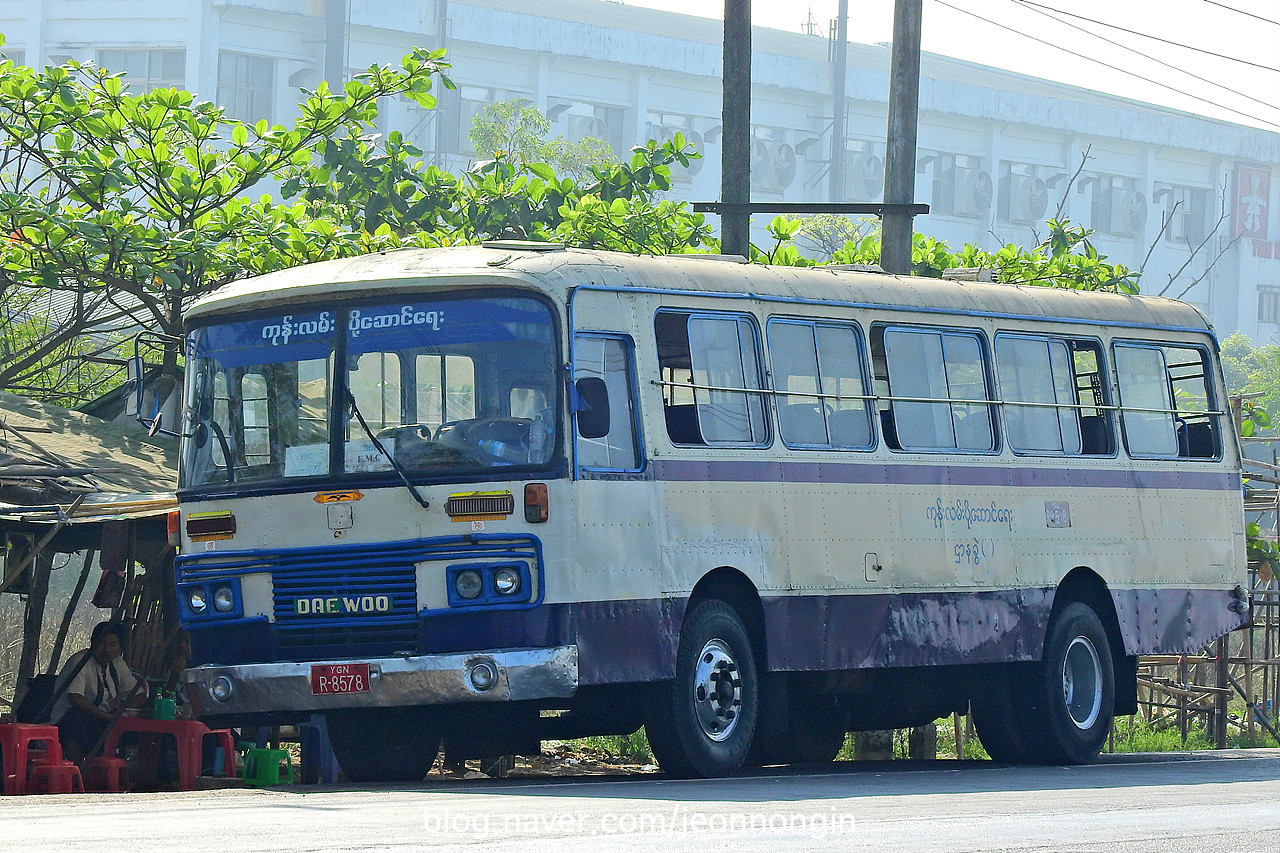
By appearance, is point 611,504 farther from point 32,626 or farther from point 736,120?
point 736,120

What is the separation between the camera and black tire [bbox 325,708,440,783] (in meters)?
12.8

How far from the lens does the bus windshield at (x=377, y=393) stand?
37.6 feet

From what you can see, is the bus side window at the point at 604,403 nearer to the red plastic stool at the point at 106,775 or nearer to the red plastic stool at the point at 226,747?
the red plastic stool at the point at 226,747

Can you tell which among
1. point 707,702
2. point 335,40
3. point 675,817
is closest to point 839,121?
point 335,40

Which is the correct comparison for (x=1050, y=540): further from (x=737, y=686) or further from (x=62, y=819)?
(x=62, y=819)

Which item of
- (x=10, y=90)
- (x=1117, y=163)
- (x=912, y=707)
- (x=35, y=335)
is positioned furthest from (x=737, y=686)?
(x=1117, y=163)

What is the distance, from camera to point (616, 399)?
1182cm

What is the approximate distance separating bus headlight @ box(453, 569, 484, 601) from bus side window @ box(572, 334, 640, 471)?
0.83 meters

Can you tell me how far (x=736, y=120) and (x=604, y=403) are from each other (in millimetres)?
6435

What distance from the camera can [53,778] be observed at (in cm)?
1351

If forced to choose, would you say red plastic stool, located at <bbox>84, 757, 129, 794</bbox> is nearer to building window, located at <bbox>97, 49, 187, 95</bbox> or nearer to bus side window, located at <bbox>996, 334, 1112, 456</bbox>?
bus side window, located at <bbox>996, 334, 1112, 456</bbox>

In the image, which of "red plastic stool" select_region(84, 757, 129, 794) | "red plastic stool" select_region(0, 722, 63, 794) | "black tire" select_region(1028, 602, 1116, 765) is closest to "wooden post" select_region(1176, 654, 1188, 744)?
"black tire" select_region(1028, 602, 1116, 765)

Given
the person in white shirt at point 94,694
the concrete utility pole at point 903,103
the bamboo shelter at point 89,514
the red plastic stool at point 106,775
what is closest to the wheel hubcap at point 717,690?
the bamboo shelter at point 89,514

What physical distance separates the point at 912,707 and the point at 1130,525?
224 centimetres
